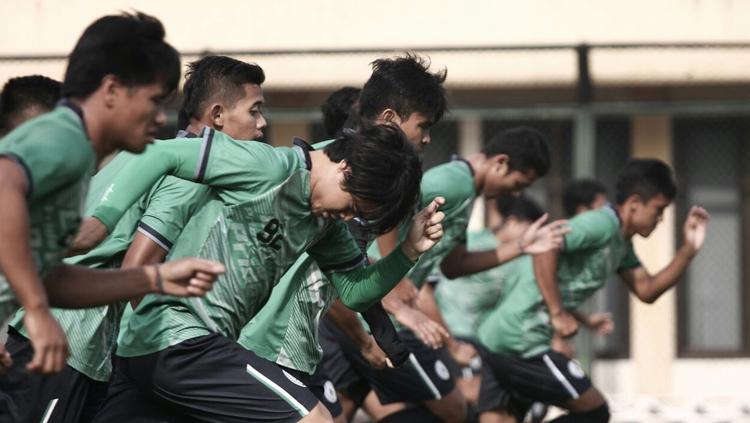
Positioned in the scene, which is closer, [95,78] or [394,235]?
[95,78]

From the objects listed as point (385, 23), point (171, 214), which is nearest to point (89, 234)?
point (171, 214)

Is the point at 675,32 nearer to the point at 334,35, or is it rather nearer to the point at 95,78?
the point at 334,35

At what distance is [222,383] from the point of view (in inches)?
171

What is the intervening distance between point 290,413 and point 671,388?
737 centimetres

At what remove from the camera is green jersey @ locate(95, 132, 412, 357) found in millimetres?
4312

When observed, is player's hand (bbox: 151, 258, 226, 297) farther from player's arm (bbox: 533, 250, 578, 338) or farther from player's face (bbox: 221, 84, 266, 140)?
player's arm (bbox: 533, 250, 578, 338)

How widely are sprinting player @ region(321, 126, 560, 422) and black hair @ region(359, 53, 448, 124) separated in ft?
2.33

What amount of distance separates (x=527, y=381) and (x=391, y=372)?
107 centimetres

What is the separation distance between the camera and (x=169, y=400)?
4434mm

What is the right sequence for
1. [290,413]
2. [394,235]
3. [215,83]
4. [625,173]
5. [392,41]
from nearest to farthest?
[290,413] → [215,83] → [394,235] → [625,173] → [392,41]

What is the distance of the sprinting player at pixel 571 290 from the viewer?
23.8ft

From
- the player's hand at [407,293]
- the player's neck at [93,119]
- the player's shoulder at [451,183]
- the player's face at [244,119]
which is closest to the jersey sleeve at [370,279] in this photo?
the player's face at [244,119]

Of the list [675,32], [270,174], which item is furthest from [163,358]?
[675,32]

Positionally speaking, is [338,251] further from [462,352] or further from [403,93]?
[462,352]
